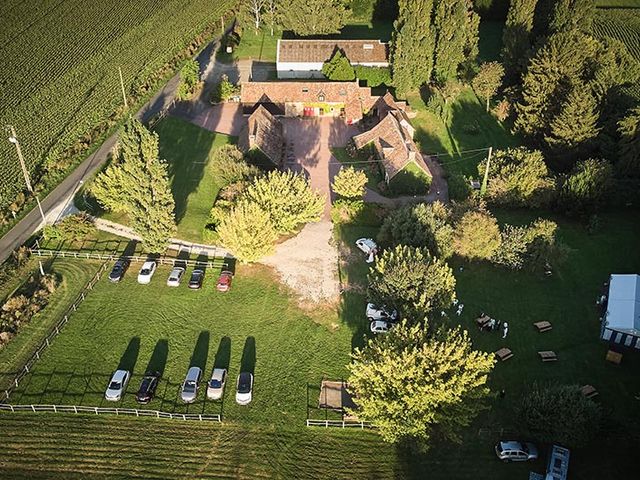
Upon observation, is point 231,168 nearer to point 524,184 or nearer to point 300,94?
point 300,94

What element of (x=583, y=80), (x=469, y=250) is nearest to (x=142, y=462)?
(x=469, y=250)

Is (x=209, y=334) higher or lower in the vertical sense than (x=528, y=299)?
lower

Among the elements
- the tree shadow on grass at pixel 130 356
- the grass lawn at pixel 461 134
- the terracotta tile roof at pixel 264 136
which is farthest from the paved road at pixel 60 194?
the grass lawn at pixel 461 134

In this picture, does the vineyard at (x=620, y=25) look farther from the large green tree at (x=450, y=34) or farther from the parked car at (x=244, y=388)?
the parked car at (x=244, y=388)

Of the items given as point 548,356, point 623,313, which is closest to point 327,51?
point 623,313

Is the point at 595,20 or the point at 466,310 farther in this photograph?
the point at 595,20

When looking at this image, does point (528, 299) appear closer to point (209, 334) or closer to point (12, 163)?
point (209, 334)
